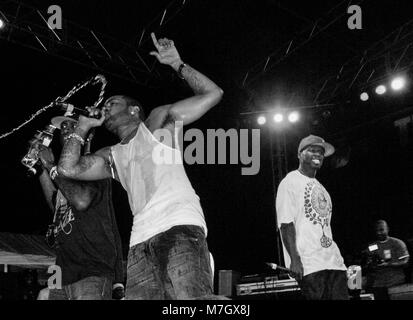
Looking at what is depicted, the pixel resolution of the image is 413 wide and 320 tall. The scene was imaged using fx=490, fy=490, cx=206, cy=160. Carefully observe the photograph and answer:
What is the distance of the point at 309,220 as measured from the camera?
416 centimetres

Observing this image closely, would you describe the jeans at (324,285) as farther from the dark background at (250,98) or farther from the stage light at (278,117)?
the stage light at (278,117)

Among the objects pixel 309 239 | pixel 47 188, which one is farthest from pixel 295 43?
pixel 47 188

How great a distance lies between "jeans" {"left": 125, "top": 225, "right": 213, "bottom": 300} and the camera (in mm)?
2406

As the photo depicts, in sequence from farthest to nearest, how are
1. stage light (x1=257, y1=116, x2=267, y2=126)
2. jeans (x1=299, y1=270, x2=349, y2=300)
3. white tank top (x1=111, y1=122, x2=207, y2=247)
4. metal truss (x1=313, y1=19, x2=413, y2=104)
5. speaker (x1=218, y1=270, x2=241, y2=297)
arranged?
stage light (x1=257, y1=116, x2=267, y2=126), metal truss (x1=313, y1=19, x2=413, y2=104), speaker (x1=218, y1=270, x2=241, y2=297), jeans (x1=299, y1=270, x2=349, y2=300), white tank top (x1=111, y1=122, x2=207, y2=247)

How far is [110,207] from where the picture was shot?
12.6 ft

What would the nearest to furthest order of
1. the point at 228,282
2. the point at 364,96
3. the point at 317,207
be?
the point at 317,207 < the point at 228,282 < the point at 364,96

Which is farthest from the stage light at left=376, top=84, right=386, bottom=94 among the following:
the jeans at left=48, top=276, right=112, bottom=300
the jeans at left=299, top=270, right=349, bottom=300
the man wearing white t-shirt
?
the jeans at left=48, top=276, right=112, bottom=300

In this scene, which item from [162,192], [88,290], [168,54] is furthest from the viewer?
[88,290]

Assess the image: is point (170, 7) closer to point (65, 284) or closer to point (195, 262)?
point (65, 284)

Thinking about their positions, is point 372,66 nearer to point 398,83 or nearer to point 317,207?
point 398,83

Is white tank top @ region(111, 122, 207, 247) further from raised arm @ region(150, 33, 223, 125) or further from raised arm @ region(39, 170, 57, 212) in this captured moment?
raised arm @ region(39, 170, 57, 212)

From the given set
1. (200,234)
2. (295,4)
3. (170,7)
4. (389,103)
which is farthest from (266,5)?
(200,234)

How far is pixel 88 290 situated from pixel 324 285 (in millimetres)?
1851

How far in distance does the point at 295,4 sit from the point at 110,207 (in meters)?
6.27
